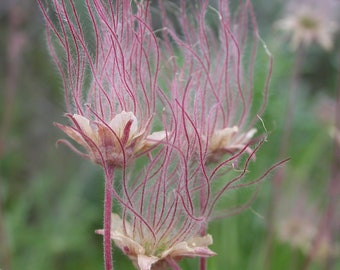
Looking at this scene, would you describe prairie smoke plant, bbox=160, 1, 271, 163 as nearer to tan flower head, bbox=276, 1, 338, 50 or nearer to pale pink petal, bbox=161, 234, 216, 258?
pale pink petal, bbox=161, 234, 216, 258

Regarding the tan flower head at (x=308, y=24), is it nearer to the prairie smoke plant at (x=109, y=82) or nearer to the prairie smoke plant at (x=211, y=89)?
the prairie smoke plant at (x=211, y=89)

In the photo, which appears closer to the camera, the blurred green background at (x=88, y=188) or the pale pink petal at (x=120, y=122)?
the pale pink petal at (x=120, y=122)

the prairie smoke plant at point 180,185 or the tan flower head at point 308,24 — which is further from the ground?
the tan flower head at point 308,24

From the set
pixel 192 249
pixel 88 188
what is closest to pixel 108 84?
pixel 192 249

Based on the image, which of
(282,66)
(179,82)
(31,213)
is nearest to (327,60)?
(282,66)

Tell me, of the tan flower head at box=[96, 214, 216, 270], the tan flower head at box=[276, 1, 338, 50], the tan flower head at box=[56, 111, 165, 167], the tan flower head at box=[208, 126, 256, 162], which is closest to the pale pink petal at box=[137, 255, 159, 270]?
the tan flower head at box=[96, 214, 216, 270]

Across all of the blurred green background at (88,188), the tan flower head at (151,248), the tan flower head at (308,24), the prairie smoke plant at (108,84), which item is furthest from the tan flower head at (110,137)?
the tan flower head at (308,24)

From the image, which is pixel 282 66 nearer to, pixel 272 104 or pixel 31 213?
pixel 272 104
